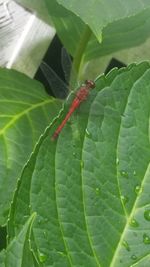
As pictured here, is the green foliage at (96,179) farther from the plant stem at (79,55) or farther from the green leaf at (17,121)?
the plant stem at (79,55)

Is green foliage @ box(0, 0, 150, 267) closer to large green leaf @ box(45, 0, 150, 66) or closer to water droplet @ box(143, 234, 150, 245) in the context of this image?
water droplet @ box(143, 234, 150, 245)

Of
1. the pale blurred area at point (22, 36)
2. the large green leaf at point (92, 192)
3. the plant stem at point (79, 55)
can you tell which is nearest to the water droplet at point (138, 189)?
the large green leaf at point (92, 192)

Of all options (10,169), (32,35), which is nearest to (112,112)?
(10,169)

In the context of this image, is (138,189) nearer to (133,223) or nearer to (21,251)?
(133,223)

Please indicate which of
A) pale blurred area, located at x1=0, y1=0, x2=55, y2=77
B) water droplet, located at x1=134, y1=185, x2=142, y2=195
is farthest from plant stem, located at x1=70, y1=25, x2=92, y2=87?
water droplet, located at x1=134, y1=185, x2=142, y2=195

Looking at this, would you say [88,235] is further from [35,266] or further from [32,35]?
[32,35]

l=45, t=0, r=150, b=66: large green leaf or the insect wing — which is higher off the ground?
l=45, t=0, r=150, b=66: large green leaf
